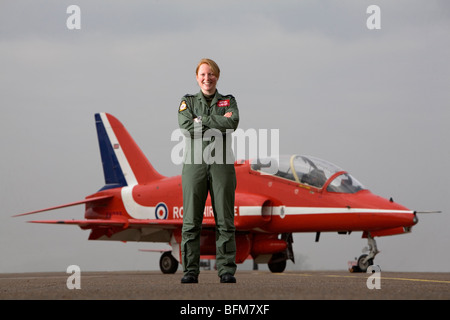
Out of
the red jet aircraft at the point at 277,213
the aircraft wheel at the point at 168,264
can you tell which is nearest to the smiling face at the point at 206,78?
the red jet aircraft at the point at 277,213

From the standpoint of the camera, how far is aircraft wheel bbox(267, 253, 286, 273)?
13367 millimetres

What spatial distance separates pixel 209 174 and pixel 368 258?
730 cm

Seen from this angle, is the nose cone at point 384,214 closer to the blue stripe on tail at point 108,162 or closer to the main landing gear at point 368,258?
the main landing gear at point 368,258

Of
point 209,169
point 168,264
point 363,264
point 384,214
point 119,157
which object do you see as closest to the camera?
point 209,169

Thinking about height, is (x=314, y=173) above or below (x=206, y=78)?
below

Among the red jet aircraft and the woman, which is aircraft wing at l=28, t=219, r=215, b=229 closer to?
the red jet aircraft

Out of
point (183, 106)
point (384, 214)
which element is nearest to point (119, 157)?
point (384, 214)

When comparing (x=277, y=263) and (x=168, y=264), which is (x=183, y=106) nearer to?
(x=277, y=263)

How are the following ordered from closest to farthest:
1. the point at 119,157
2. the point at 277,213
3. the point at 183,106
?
the point at 183,106, the point at 277,213, the point at 119,157

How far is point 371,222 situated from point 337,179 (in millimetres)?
1087

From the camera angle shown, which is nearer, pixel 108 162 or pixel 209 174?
pixel 209 174

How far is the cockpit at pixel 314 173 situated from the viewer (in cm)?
1241

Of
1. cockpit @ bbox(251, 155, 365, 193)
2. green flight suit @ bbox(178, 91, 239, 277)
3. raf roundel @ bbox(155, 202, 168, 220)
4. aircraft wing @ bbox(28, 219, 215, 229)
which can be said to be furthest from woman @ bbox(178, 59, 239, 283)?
raf roundel @ bbox(155, 202, 168, 220)

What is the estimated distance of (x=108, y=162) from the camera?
17734mm
